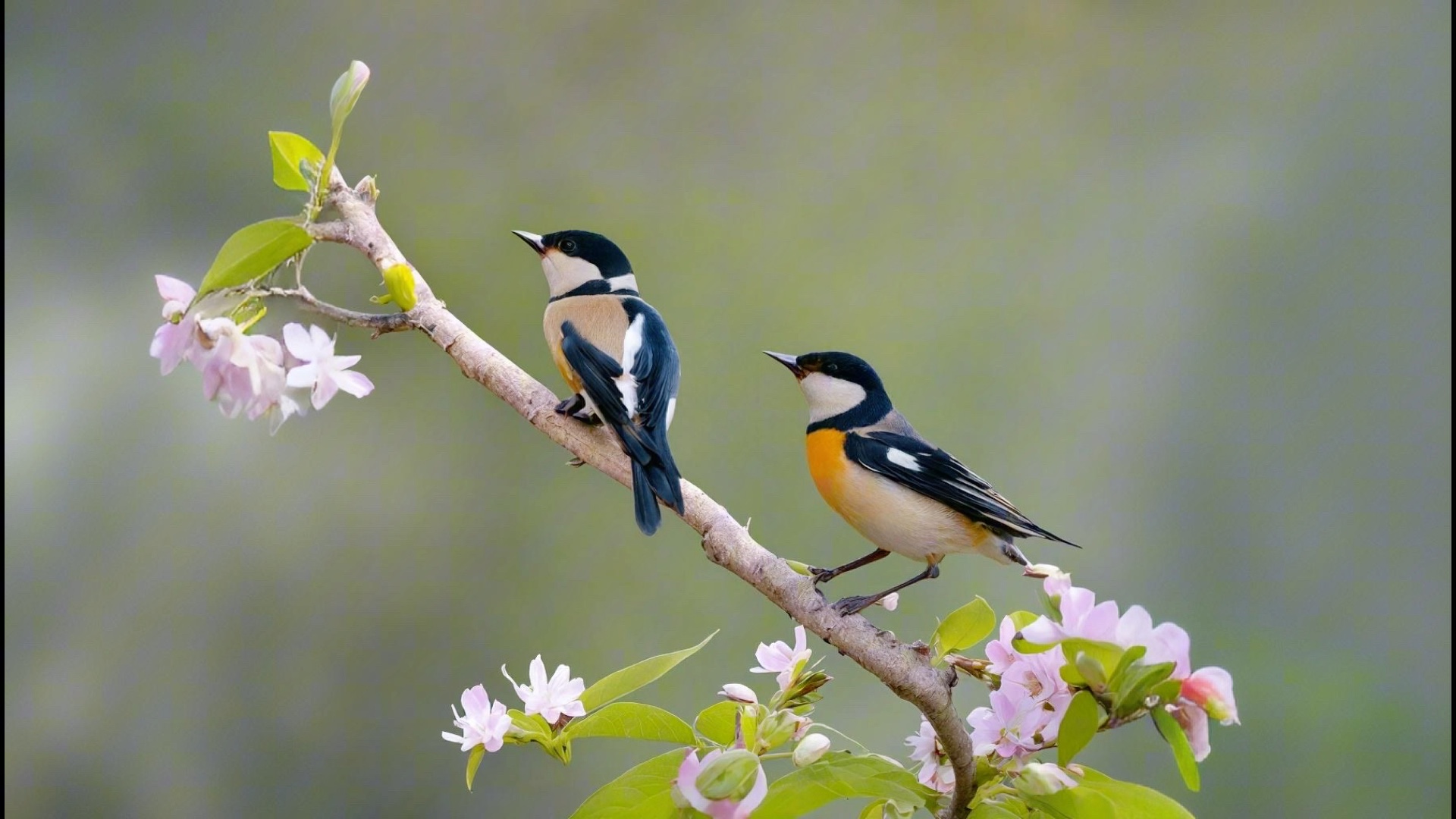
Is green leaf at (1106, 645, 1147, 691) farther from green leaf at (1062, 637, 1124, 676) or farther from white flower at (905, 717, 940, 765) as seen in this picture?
white flower at (905, 717, 940, 765)

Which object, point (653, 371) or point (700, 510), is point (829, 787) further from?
point (653, 371)

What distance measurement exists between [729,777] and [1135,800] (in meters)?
0.19

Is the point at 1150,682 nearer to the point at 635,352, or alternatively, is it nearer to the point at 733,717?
the point at 733,717

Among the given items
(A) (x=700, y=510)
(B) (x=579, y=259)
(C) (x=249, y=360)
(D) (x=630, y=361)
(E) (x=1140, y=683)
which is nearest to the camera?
(E) (x=1140, y=683)

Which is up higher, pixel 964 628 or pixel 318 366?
pixel 318 366

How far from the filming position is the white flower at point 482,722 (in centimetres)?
56

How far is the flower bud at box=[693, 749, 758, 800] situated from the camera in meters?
0.47

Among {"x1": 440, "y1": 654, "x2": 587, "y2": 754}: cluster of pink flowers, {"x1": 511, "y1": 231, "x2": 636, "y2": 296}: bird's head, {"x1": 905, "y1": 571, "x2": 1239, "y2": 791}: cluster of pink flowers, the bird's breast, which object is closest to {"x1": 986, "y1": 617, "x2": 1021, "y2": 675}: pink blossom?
{"x1": 905, "y1": 571, "x2": 1239, "y2": 791}: cluster of pink flowers

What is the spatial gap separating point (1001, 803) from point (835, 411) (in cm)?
Result: 31

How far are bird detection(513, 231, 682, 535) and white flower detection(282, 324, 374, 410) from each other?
17 cm

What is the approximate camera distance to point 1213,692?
0.46m

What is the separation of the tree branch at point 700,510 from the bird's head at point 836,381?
0.43ft

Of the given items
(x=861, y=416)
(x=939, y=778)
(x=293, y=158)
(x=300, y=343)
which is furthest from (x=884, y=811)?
(x=293, y=158)

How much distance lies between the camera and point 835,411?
30.7 inches
